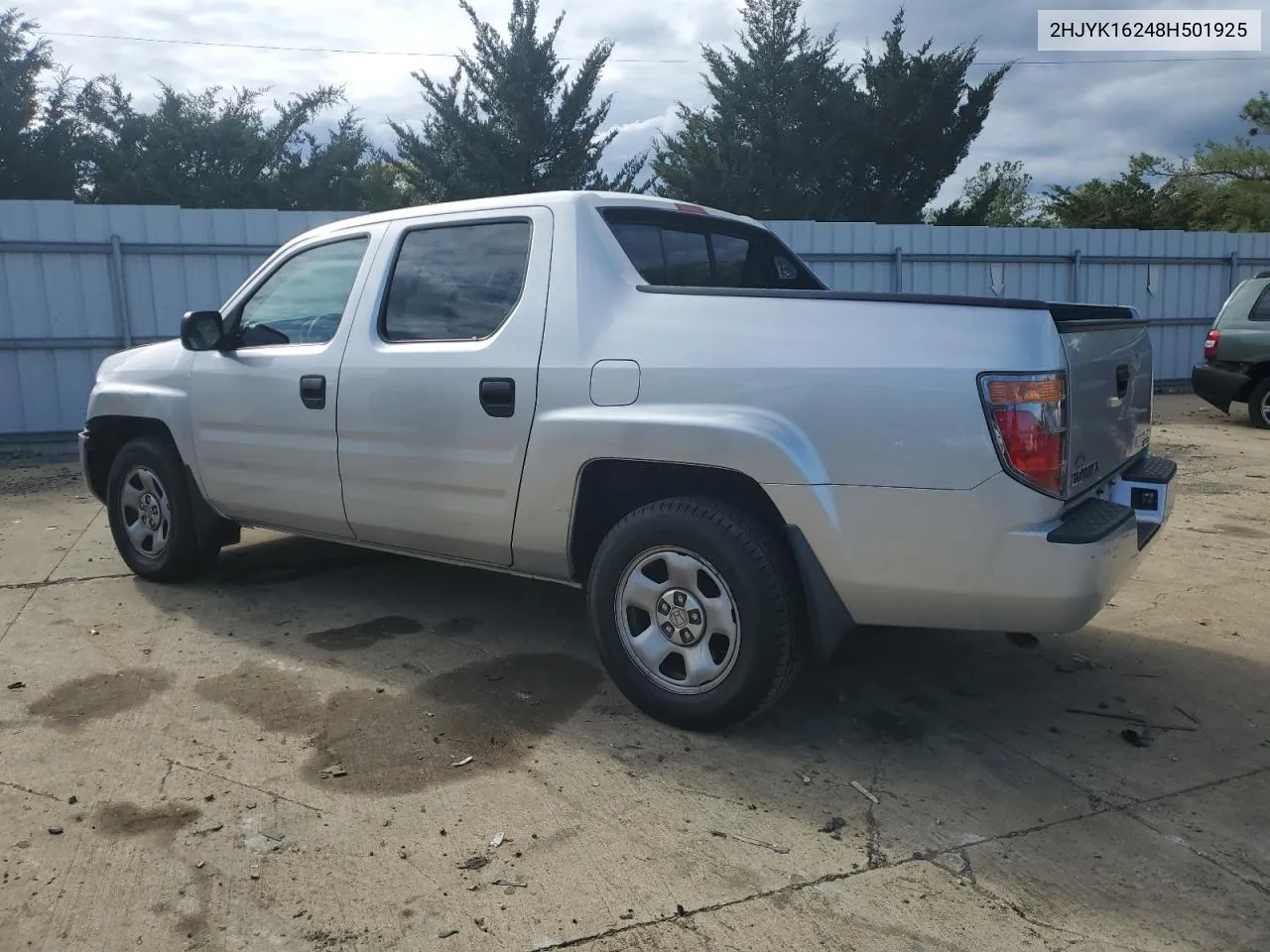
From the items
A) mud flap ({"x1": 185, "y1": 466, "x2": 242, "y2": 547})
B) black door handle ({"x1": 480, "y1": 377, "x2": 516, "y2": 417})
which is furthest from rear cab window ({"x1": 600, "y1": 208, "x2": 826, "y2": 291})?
mud flap ({"x1": 185, "y1": 466, "x2": 242, "y2": 547})

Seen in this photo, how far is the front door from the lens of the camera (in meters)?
4.39

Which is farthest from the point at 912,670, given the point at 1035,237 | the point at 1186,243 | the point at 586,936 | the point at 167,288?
the point at 1186,243

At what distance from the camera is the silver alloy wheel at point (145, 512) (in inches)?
206

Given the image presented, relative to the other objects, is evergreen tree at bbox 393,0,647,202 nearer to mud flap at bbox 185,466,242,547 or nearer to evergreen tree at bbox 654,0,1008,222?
evergreen tree at bbox 654,0,1008,222

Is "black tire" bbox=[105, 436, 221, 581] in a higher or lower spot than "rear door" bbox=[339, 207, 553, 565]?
lower

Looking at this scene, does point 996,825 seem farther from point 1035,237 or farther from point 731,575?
point 1035,237

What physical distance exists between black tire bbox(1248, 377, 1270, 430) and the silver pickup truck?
8389mm

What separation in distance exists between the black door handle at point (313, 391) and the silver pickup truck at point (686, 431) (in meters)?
A: 0.02

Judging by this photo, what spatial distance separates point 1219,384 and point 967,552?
9889mm

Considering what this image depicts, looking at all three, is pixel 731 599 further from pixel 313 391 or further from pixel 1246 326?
pixel 1246 326

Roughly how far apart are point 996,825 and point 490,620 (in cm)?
253

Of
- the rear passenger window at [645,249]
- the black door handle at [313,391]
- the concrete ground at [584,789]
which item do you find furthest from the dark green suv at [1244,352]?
the black door handle at [313,391]

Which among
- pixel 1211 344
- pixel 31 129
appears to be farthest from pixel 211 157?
pixel 1211 344

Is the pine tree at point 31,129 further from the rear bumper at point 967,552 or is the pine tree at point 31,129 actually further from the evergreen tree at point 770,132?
the rear bumper at point 967,552
